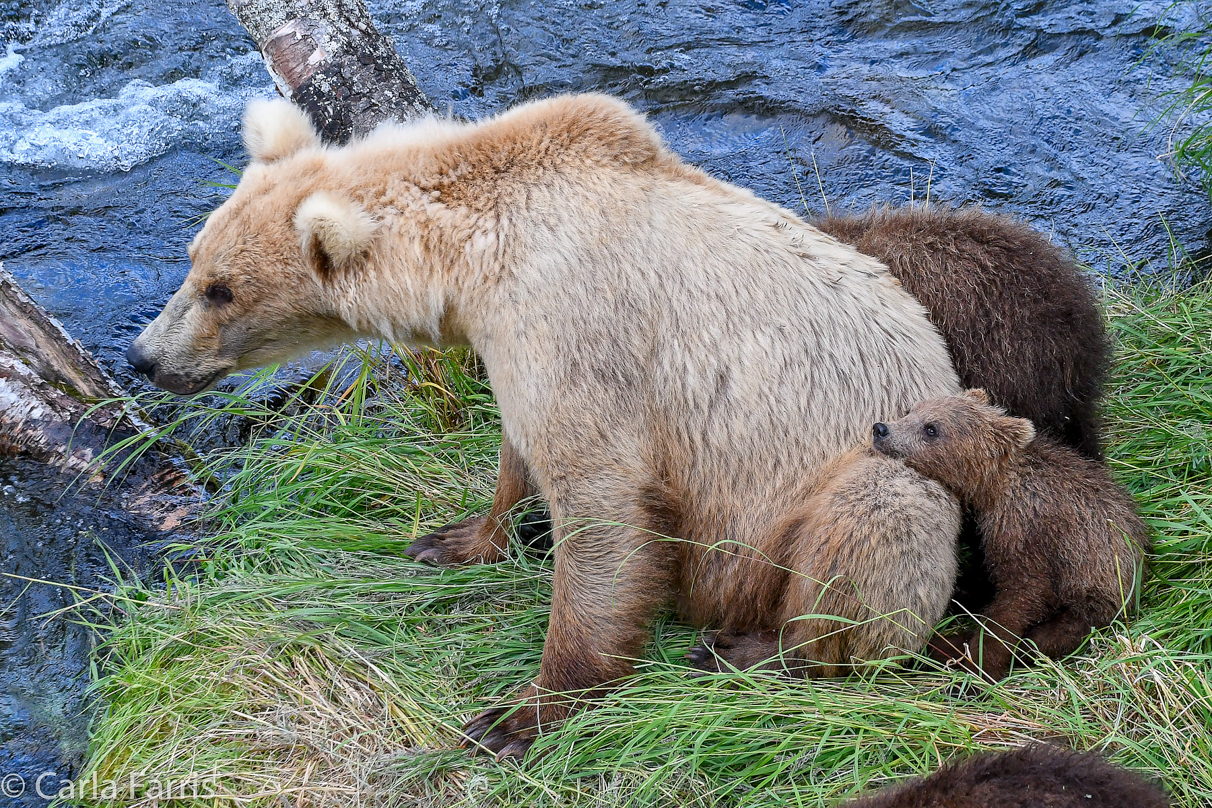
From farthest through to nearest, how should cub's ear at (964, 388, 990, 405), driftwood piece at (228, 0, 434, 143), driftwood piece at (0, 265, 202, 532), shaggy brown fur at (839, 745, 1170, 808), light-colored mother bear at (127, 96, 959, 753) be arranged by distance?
1. driftwood piece at (228, 0, 434, 143)
2. driftwood piece at (0, 265, 202, 532)
3. cub's ear at (964, 388, 990, 405)
4. light-colored mother bear at (127, 96, 959, 753)
5. shaggy brown fur at (839, 745, 1170, 808)

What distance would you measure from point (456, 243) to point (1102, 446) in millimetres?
2935

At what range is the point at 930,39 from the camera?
29.2ft

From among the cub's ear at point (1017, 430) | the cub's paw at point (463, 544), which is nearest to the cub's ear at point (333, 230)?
the cub's paw at point (463, 544)

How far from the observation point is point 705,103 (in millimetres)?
8570

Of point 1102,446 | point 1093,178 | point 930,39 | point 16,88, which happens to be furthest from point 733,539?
point 16,88

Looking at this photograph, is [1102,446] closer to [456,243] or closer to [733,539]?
[733,539]

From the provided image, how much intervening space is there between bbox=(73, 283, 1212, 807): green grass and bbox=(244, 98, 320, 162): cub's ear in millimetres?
1697

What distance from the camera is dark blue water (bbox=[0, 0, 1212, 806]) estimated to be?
740 cm

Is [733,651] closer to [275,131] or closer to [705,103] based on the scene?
[275,131]

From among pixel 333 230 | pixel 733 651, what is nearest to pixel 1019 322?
pixel 733 651

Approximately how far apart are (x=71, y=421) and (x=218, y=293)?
1.94 meters

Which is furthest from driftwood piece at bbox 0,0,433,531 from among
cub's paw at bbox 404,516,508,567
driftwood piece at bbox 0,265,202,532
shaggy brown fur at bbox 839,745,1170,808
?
shaggy brown fur at bbox 839,745,1170,808

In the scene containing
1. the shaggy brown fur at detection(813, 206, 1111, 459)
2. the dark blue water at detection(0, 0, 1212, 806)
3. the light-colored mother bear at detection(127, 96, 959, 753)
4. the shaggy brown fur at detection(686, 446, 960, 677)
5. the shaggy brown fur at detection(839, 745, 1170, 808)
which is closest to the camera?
the shaggy brown fur at detection(839, 745, 1170, 808)

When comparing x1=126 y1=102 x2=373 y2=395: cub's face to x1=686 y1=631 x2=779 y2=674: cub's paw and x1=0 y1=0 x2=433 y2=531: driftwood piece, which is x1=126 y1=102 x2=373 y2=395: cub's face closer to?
x1=0 y1=0 x2=433 y2=531: driftwood piece
